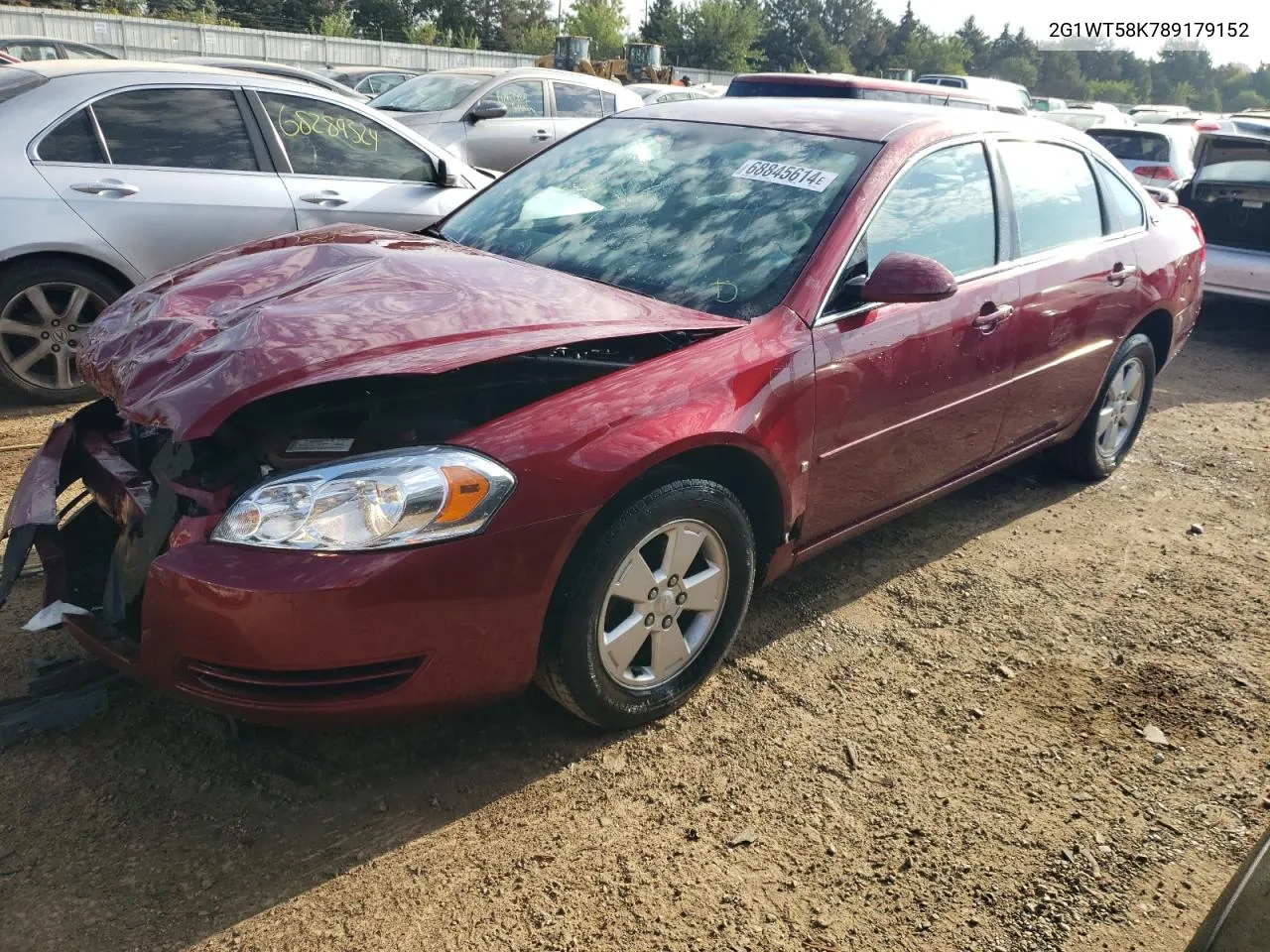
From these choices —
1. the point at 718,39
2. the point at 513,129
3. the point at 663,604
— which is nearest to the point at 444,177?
the point at 663,604

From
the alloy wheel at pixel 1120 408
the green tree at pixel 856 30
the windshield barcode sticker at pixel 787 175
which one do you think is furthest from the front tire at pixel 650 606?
the green tree at pixel 856 30

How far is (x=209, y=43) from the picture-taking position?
1267 inches

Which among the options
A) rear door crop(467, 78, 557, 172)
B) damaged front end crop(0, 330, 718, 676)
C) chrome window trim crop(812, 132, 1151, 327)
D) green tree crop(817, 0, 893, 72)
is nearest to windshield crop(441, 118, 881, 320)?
chrome window trim crop(812, 132, 1151, 327)

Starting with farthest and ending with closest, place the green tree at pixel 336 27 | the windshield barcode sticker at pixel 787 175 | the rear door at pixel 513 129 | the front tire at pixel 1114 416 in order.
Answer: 1. the green tree at pixel 336 27
2. the rear door at pixel 513 129
3. the front tire at pixel 1114 416
4. the windshield barcode sticker at pixel 787 175

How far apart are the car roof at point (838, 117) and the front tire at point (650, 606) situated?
1494 millimetres

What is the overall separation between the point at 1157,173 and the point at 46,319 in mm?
11143

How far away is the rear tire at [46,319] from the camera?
4789 millimetres

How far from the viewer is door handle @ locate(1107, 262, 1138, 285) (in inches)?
171

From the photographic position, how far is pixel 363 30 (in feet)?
174

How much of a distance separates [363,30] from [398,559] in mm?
57463

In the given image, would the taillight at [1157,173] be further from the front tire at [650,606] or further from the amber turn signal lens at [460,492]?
the amber turn signal lens at [460,492]

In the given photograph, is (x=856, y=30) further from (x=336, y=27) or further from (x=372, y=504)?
(x=372, y=504)

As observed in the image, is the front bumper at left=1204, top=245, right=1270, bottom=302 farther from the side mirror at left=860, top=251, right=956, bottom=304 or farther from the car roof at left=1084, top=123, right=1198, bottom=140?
the side mirror at left=860, top=251, right=956, bottom=304

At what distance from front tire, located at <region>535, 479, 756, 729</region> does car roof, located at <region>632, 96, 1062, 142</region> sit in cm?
149
